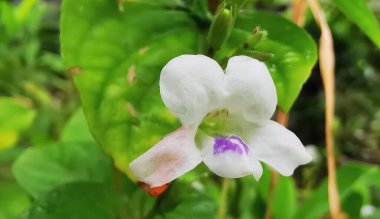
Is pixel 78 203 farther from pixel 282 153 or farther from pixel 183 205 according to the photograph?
pixel 282 153

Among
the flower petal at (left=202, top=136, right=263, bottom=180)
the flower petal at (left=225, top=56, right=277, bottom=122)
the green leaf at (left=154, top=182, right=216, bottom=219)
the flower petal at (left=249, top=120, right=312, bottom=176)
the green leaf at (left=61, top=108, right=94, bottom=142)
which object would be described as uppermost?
the flower petal at (left=225, top=56, right=277, bottom=122)

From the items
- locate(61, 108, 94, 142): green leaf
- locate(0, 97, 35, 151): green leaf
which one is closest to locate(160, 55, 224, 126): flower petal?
locate(61, 108, 94, 142): green leaf

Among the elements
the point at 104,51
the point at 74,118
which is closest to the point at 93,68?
the point at 104,51

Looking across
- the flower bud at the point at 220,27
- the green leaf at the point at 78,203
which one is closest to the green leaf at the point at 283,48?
the flower bud at the point at 220,27

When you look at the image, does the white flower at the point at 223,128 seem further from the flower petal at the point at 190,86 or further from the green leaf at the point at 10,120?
the green leaf at the point at 10,120

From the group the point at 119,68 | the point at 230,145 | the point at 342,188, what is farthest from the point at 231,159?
the point at 342,188

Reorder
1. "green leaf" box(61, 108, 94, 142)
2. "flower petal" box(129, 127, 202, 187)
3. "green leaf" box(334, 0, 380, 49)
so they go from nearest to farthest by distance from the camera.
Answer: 1. "flower petal" box(129, 127, 202, 187)
2. "green leaf" box(334, 0, 380, 49)
3. "green leaf" box(61, 108, 94, 142)

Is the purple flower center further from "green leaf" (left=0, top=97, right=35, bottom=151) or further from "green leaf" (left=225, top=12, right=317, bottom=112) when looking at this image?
"green leaf" (left=0, top=97, right=35, bottom=151)
